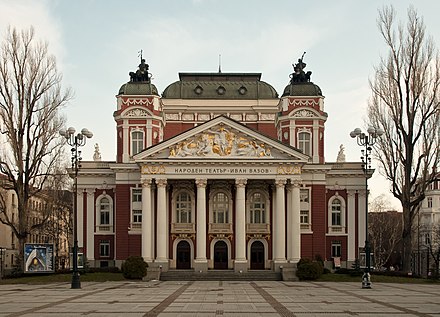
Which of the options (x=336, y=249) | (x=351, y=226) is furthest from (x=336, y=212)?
(x=336, y=249)

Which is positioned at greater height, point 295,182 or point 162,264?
point 295,182

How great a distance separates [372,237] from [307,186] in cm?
3527

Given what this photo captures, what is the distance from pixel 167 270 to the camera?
6488 centimetres

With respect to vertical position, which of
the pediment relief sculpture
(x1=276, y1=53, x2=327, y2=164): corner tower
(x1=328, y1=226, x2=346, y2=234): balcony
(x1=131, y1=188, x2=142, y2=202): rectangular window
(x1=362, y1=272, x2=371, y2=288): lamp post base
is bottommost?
(x1=362, y1=272, x2=371, y2=288): lamp post base

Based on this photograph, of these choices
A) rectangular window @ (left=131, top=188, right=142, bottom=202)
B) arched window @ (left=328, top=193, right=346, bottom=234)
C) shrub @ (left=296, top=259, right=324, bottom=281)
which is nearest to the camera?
shrub @ (left=296, top=259, right=324, bottom=281)

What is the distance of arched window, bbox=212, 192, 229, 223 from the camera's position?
6981 cm

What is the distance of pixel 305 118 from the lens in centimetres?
7238

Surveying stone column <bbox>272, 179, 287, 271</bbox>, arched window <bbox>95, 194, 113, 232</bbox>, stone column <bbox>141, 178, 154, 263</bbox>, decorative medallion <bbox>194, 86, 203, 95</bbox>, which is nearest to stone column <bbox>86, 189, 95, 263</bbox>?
arched window <bbox>95, 194, 113, 232</bbox>

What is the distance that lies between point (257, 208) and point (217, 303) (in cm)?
3599

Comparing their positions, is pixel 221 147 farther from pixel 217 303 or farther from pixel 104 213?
pixel 217 303

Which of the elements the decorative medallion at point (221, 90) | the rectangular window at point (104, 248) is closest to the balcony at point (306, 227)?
the decorative medallion at point (221, 90)

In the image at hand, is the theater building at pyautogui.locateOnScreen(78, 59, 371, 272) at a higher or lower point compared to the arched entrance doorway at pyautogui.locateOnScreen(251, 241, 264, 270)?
higher

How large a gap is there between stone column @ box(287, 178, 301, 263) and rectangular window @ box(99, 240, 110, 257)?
17.8 m

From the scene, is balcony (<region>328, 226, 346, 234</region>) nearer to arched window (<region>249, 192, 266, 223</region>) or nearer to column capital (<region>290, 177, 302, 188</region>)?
arched window (<region>249, 192, 266, 223</region>)
